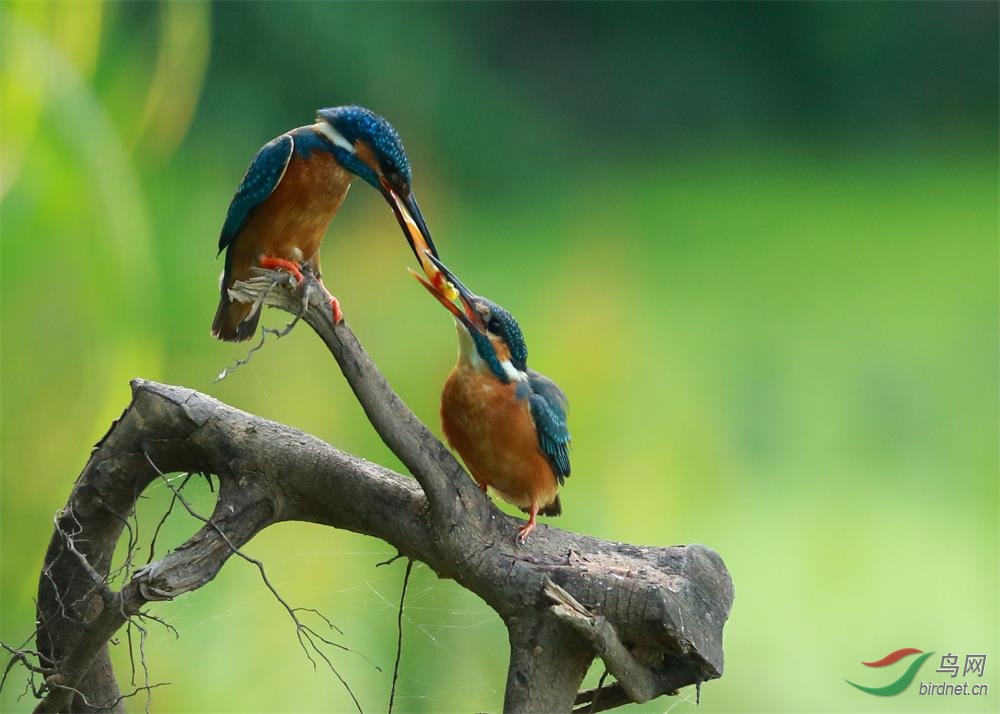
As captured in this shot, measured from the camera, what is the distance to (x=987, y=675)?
2.55 meters

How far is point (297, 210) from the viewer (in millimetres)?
1571

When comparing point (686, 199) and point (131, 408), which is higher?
point (686, 199)

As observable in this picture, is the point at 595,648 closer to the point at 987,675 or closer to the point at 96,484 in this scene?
the point at 96,484

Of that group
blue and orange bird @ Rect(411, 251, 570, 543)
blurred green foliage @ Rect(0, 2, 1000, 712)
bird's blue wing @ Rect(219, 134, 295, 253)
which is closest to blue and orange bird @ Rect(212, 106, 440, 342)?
bird's blue wing @ Rect(219, 134, 295, 253)

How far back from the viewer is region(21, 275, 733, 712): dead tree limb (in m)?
1.37

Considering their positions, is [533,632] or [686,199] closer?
[533,632]

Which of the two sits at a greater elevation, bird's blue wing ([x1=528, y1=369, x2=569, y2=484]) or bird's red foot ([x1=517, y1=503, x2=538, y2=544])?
bird's blue wing ([x1=528, y1=369, x2=569, y2=484])

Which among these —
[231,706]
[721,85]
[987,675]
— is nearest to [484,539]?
[231,706]

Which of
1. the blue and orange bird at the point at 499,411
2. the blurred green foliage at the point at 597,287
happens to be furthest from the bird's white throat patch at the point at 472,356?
the blurred green foliage at the point at 597,287

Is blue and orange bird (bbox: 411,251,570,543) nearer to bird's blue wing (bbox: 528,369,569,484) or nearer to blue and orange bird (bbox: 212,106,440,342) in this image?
bird's blue wing (bbox: 528,369,569,484)

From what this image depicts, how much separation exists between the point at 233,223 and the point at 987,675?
1997mm

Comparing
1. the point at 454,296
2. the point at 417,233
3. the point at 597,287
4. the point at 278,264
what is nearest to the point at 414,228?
the point at 417,233

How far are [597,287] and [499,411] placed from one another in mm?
1368

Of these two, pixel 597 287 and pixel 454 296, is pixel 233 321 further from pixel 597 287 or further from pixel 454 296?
pixel 597 287
